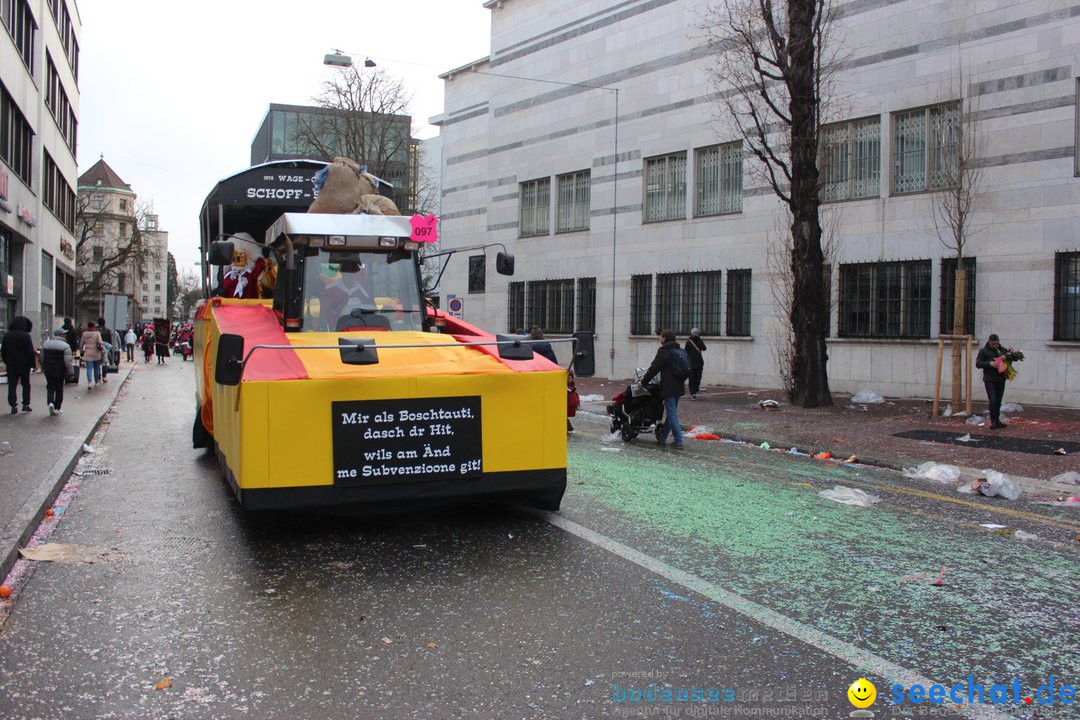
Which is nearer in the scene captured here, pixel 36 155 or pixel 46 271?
pixel 36 155

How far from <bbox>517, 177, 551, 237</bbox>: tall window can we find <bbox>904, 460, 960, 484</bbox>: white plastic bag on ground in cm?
2019

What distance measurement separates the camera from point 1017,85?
17312 mm

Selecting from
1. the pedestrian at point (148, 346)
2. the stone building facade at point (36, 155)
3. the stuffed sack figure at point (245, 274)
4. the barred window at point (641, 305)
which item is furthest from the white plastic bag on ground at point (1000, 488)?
the pedestrian at point (148, 346)

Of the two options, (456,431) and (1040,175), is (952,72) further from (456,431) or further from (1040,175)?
(456,431)

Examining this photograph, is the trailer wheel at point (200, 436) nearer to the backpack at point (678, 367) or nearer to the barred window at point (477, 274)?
the backpack at point (678, 367)

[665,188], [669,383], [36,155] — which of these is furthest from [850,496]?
[36,155]

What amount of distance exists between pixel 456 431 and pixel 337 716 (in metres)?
2.75

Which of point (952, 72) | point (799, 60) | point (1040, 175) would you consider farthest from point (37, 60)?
point (1040, 175)

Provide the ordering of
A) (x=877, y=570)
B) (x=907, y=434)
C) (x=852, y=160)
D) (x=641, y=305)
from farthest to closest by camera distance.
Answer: (x=641, y=305), (x=852, y=160), (x=907, y=434), (x=877, y=570)

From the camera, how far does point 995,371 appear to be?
13.8 meters

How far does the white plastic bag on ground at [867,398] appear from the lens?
18172mm

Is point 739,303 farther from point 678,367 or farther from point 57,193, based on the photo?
point 57,193

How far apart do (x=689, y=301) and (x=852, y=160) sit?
597 centimetres

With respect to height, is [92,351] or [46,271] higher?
[46,271]
